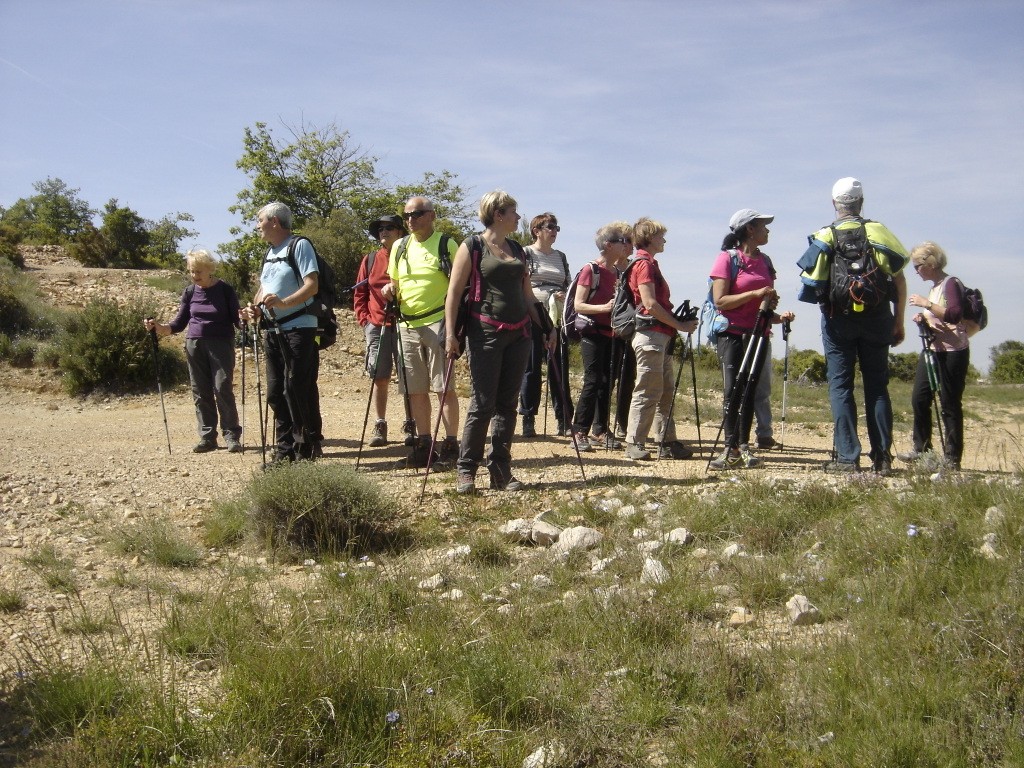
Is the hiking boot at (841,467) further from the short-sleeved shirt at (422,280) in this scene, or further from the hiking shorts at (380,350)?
the hiking shorts at (380,350)

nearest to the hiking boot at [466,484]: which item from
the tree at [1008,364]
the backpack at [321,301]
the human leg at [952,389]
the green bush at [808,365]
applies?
the backpack at [321,301]

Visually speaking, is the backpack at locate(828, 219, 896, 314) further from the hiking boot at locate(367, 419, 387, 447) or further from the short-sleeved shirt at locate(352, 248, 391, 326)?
the hiking boot at locate(367, 419, 387, 447)

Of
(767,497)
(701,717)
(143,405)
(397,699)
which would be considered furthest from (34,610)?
(143,405)

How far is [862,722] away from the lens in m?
3.10

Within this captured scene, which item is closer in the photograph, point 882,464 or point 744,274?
point 882,464

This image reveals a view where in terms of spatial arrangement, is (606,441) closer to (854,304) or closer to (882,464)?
(882,464)

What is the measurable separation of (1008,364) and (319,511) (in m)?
31.0

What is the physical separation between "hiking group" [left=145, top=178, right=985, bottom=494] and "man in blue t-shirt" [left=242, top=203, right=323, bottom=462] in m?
0.01

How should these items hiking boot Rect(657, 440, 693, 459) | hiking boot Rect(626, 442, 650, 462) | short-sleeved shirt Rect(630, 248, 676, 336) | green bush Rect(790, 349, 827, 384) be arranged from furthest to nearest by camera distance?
green bush Rect(790, 349, 827, 384)
hiking boot Rect(657, 440, 693, 459)
hiking boot Rect(626, 442, 650, 462)
short-sleeved shirt Rect(630, 248, 676, 336)

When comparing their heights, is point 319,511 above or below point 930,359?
below

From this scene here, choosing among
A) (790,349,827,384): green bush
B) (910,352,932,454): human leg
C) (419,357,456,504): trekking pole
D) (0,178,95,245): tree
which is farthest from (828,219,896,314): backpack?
(0,178,95,245): tree

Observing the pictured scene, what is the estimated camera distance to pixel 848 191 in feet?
21.1

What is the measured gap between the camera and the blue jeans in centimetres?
648

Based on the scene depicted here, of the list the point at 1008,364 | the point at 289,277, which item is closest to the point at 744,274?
the point at 289,277
